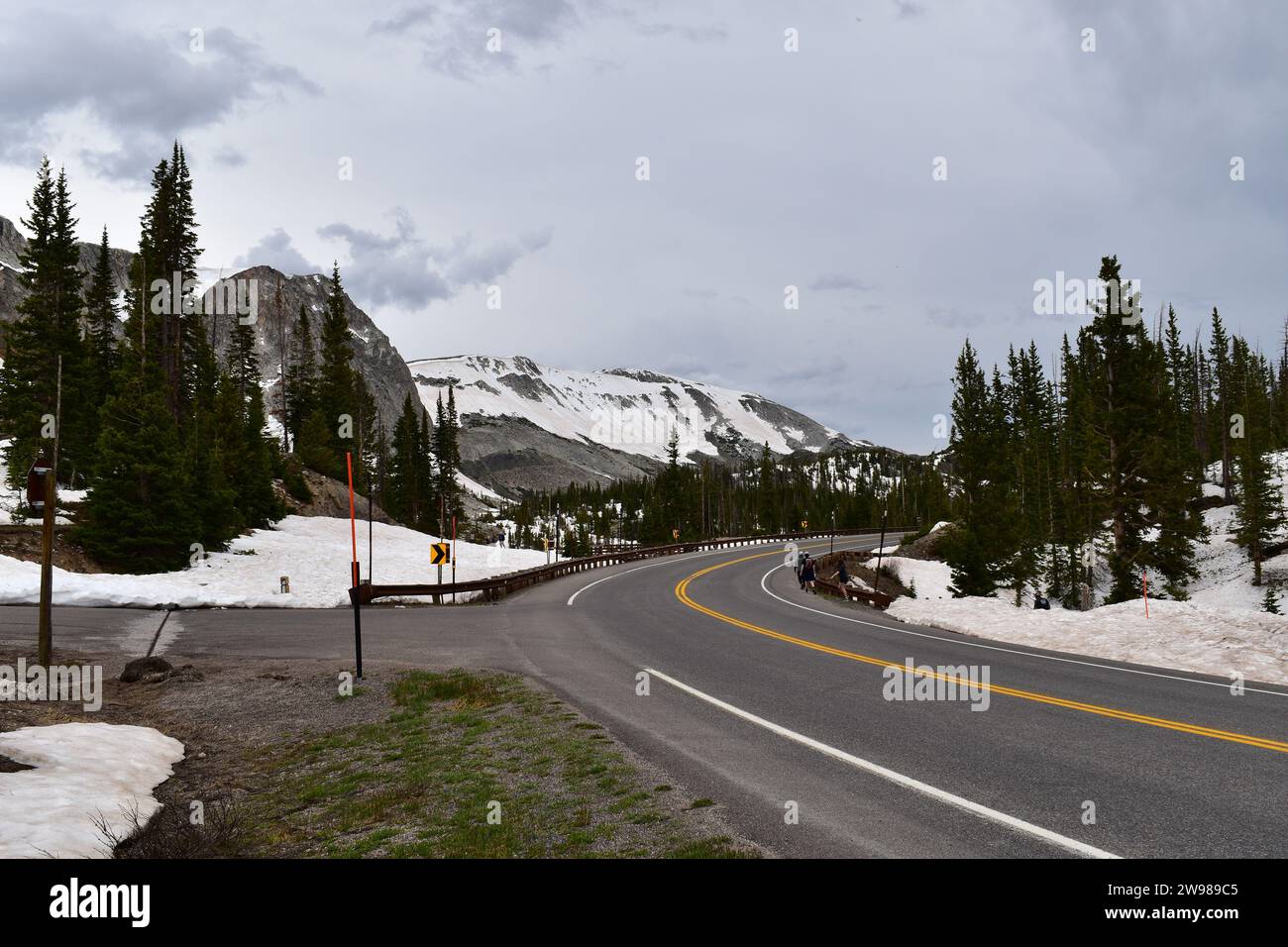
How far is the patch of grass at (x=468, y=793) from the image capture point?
5266 millimetres

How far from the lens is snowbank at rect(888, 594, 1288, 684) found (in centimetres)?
1263

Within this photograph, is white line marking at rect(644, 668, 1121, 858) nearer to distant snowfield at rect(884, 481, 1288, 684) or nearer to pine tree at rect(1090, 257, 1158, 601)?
distant snowfield at rect(884, 481, 1288, 684)

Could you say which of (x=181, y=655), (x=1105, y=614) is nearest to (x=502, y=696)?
(x=181, y=655)

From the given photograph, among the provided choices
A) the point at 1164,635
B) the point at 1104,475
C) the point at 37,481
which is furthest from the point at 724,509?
the point at 37,481

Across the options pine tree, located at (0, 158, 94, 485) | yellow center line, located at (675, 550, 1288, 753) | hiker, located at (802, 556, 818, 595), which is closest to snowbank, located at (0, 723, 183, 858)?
yellow center line, located at (675, 550, 1288, 753)

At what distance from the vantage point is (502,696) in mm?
10820

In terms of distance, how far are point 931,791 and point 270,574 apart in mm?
30194

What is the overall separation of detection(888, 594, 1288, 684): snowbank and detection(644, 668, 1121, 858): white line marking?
890cm

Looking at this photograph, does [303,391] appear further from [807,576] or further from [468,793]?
[468,793]

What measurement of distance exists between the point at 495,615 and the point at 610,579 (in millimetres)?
15152

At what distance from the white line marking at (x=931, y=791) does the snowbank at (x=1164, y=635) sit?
8895mm

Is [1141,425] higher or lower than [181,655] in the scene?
higher
